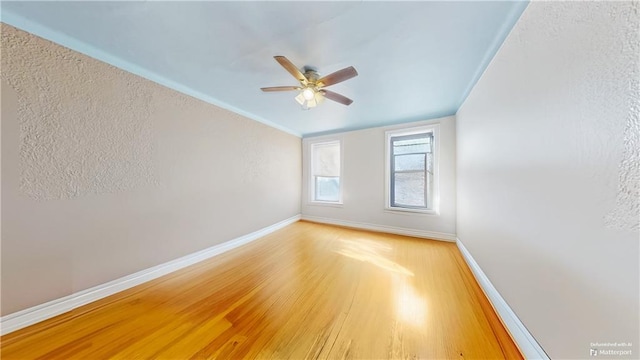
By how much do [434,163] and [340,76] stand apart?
2.47m

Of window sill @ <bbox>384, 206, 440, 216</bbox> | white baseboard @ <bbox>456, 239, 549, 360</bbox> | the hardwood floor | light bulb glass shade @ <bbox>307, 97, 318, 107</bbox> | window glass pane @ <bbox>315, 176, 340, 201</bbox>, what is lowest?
the hardwood floor

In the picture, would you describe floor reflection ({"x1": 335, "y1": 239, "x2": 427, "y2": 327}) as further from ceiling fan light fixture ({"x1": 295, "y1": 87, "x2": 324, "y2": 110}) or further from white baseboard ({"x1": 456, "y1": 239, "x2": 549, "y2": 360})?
ceiling fan light fixture ({"x1": 295, "y1": 87, "x2": 324, "y2": 110})

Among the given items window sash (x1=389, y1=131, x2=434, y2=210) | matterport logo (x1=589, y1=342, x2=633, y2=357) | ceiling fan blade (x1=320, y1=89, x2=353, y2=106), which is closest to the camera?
matterport logo (x1=589, y1=342, x2=633, y2=357)

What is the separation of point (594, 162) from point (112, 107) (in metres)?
3.22

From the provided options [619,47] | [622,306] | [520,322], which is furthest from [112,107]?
[520,322]

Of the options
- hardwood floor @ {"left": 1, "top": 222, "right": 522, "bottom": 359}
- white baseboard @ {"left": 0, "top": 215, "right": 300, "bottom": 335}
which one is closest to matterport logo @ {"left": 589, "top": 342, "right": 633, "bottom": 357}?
hardwood floor @ {"left": 1, "top": 222, "right": 522, "bottom": 359}

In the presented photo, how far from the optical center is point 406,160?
343 centimetres

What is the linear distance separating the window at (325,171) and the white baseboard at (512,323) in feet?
8.73

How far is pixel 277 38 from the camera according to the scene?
1.40 m

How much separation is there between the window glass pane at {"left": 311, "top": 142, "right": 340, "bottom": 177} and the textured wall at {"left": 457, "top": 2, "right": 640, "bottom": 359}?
2892mm

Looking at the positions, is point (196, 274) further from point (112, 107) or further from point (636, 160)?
point (636, 160)

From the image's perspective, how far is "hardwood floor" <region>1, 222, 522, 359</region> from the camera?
1.08 meters

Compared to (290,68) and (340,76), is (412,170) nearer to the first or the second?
(340,76)

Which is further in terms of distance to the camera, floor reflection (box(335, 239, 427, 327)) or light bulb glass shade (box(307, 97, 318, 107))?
light bulb glass shade (box(307, 97, 318, 107))
